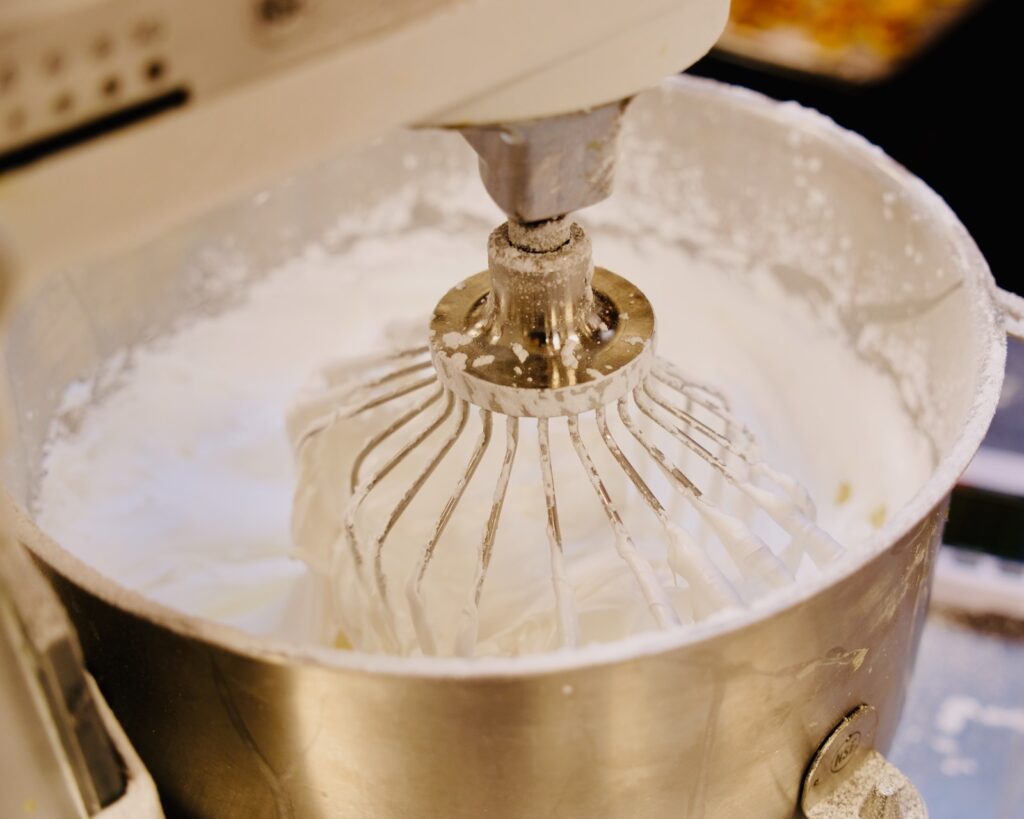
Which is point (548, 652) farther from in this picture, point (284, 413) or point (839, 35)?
point (839, 35)

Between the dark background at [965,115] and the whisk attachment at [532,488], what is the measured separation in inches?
39.4

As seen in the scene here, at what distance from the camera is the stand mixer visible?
321 millimetres

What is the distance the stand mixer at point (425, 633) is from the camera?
32 cm

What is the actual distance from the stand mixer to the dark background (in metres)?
1.15

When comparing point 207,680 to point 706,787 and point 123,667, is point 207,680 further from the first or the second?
point 706,787

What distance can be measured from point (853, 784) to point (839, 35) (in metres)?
1.46

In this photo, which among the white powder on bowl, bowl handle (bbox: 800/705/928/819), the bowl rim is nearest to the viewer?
the bowl rim

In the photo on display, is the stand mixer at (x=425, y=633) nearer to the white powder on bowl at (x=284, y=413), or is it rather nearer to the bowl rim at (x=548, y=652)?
the bowl rim at (x=548, y=652)

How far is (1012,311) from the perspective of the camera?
2.09 feet

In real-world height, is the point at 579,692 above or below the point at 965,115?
above

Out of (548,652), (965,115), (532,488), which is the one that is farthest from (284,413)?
(965,115)

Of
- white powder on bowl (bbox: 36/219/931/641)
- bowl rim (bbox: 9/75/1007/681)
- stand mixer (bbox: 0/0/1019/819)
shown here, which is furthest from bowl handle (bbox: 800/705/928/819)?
white powder on bowl (bbox: 36/219/931/641)

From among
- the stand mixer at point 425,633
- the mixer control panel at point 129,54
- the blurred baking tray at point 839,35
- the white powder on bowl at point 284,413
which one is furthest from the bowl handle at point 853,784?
the blurred baking tray at point 839,35

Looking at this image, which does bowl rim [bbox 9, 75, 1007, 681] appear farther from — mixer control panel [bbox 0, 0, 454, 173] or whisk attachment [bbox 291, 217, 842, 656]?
mixer control panel [bbox 0, 0, 454, 173]
